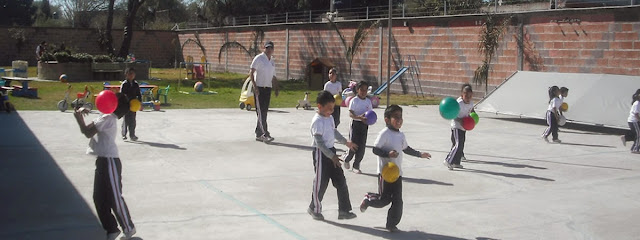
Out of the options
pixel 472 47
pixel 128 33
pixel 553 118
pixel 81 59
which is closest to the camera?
pixel 553 118

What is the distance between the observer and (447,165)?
10.0m

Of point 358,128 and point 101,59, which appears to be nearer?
point 358,128

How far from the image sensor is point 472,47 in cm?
2239

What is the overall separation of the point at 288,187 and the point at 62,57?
22742 mm

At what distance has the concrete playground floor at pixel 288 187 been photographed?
21.4 feet

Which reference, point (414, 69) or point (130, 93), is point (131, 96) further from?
point (414, 69)

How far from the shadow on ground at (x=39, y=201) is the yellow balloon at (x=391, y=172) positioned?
2664 millimetres

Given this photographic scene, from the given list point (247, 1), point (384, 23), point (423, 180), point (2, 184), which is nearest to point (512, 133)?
point (423, 180)

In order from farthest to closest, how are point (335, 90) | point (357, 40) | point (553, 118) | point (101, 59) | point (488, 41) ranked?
point (101, 59) < point (357, 40) < point (488, 41) < point (553, 118) < point (335, 90)

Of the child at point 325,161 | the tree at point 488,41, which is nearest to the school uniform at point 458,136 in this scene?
the child at point 325,161

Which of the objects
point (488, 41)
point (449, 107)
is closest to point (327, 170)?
point (449, 107)

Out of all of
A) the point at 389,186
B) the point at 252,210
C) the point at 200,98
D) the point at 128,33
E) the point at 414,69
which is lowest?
the point at 252,210

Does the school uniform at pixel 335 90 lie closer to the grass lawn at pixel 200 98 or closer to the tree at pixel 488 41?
the grass lawn at pixel 200 98

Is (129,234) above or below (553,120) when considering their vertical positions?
below
